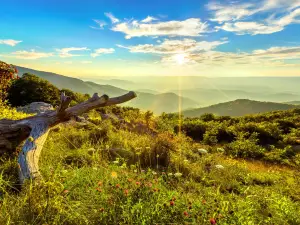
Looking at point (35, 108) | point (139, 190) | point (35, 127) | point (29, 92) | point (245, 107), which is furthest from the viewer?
point (245, 107)

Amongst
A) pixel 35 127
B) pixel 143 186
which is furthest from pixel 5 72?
pixel 143 186

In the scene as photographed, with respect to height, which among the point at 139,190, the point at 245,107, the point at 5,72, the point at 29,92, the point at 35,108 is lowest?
the point at 245,107

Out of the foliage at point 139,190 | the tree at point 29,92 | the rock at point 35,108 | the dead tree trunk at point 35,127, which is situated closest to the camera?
the foliage at point 139,190

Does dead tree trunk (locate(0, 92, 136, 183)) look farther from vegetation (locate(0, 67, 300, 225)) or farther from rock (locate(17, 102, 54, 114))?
rock (locate(17, 102, 54, 114))

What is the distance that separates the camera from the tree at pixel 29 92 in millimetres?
15812

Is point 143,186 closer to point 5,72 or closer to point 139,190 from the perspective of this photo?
point 139,190

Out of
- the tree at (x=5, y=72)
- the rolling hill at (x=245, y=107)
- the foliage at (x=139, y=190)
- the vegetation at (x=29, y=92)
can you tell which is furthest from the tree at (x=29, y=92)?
the rolling hill at (x=245, y=107)

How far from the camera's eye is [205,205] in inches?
119

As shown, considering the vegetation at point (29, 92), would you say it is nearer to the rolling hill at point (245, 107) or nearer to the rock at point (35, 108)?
the rock at point (35, 108)

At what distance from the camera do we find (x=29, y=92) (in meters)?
16.0

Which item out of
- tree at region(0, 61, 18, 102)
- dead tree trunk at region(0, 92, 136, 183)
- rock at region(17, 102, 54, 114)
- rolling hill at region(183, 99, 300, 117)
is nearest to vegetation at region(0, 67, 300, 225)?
dead tree trunk at region(0, 92, 136, 183)

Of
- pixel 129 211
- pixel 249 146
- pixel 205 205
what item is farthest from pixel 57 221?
pixel 249 146

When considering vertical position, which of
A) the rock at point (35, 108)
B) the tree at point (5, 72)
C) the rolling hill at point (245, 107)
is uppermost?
the tree at point (5, 72)

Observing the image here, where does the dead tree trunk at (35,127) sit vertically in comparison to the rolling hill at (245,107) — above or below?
above
